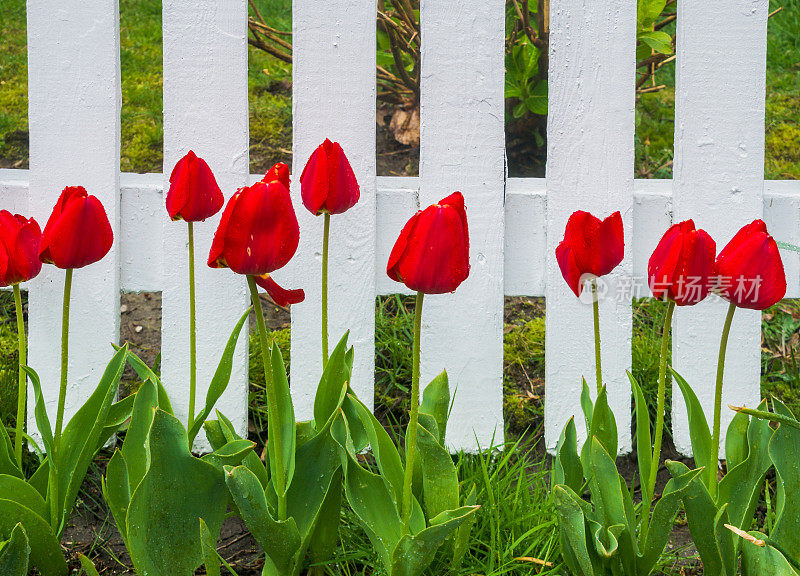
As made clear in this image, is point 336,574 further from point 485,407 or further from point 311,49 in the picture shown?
point 311,49

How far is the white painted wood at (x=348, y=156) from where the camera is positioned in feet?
5.38

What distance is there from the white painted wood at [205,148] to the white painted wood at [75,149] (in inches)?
4.3

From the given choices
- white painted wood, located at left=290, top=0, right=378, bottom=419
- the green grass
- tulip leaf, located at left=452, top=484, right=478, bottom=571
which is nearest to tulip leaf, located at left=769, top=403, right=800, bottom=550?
tulip leaf, located at left=452, top=484, right=478, bottom=571

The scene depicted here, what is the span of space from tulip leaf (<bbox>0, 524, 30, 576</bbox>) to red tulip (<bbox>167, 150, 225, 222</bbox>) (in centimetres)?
51

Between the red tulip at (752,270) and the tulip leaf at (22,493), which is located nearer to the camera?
the red tulip at (752,270)

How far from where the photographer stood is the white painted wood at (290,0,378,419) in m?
1.64

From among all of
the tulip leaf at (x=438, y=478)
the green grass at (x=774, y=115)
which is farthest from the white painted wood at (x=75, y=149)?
the green grass at (x=774, y=115)

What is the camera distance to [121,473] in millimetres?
1313

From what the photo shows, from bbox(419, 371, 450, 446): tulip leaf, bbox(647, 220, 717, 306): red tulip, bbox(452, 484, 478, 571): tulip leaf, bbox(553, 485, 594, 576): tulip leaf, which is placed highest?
bbox(647, 220, 717, 306): red tulip

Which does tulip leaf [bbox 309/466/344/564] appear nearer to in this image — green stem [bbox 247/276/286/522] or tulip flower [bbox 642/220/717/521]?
green stem [bbox 247/276/286/522]

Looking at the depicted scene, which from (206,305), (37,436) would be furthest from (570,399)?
(37,436)

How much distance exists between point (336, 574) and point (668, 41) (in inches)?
58.0

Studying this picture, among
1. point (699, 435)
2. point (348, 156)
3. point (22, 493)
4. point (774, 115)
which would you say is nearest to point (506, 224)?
point (348, 156)

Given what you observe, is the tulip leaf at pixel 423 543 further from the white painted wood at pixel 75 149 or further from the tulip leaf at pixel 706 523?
the white painted wood at pixel 75 149
